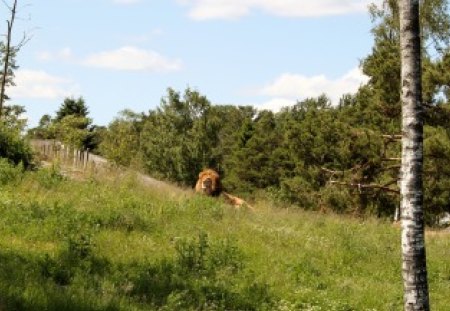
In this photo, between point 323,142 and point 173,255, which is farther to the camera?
point 323,142

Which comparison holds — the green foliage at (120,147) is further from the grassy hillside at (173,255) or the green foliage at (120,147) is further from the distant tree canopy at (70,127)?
the grassy hillside at (173,255)

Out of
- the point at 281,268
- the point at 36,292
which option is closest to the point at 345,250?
the point at 281,268

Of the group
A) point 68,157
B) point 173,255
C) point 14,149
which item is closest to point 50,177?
point 14,149

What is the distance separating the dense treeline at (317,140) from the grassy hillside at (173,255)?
297 centimetres

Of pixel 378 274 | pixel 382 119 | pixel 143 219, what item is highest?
pixel 382 119

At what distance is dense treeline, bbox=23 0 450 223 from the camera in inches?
1107

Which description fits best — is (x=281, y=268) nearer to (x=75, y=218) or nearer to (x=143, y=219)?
(x=143, y=219)

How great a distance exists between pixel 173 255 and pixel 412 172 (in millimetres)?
5021

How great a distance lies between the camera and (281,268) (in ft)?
37.7

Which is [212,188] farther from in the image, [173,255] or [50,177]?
[173,255]

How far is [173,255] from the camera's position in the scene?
10906mm

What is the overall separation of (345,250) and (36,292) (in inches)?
320

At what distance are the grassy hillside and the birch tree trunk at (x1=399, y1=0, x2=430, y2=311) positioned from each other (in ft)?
7.87

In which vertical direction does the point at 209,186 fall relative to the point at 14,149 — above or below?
below
